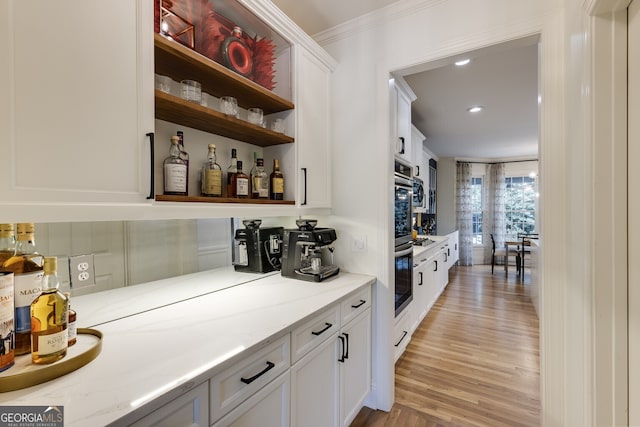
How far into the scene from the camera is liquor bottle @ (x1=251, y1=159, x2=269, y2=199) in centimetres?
168

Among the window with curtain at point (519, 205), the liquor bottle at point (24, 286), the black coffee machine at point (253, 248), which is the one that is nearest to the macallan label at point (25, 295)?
the liquor bottle at point (24, 286)

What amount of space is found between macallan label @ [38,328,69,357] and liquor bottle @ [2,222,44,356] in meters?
0.10

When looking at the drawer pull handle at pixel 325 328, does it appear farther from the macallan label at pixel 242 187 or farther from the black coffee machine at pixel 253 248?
the macallan label at pixel 242 187

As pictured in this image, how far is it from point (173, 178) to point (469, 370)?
2.64m

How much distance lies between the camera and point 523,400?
2027 millimetres

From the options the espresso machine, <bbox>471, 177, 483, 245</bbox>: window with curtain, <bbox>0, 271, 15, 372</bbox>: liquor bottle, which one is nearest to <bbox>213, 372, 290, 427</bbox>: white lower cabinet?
<bbox>0, 271, 15, 372</bbox>: liquor bottle

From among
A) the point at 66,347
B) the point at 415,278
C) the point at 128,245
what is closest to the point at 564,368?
the point at 415,278

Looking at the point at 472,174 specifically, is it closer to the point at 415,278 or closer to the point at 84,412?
the point at 415,278

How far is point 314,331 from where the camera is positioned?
1.31 m

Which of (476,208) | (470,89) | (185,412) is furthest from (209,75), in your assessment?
(476,208)

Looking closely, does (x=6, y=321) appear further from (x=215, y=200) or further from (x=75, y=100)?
(x=215, y=200)

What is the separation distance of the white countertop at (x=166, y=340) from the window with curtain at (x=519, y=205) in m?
6.89

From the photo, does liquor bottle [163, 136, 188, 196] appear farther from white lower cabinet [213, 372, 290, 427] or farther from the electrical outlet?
white lower cabinet [213, 372, 290, 427]

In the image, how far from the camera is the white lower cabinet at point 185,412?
712 millimetres
